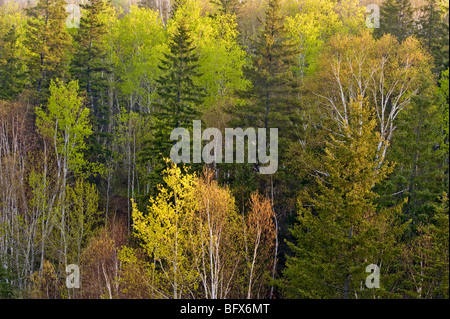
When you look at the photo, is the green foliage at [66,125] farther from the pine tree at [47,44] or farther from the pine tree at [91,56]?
the pine tree at [47,44]

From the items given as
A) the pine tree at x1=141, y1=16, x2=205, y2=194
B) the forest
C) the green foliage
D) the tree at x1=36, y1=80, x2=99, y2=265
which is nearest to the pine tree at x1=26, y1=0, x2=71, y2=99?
the forest

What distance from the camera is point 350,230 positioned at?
659 inches

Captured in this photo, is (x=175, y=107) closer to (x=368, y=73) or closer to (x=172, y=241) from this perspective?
(x=172, y=241)

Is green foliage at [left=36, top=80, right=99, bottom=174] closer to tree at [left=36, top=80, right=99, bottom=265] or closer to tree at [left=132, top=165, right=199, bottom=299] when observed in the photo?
tree at [left=36, top=80, right=99, bottom=265]

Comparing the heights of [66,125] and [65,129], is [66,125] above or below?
above

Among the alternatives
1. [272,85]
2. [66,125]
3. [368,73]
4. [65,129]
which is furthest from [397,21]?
[65,129]

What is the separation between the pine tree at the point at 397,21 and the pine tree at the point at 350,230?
69.2ft

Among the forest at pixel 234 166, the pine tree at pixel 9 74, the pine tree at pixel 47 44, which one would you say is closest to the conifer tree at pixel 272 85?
the forest at pixel 234 166

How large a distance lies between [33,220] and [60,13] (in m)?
16.5

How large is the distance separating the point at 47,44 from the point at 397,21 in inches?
1074

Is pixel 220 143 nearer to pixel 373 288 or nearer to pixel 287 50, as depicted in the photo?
pixel 287 50

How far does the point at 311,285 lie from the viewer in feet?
56.7

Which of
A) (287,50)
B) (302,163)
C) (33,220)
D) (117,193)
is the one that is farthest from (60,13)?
(302,163)

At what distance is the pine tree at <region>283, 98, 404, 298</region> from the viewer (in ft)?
52.9
